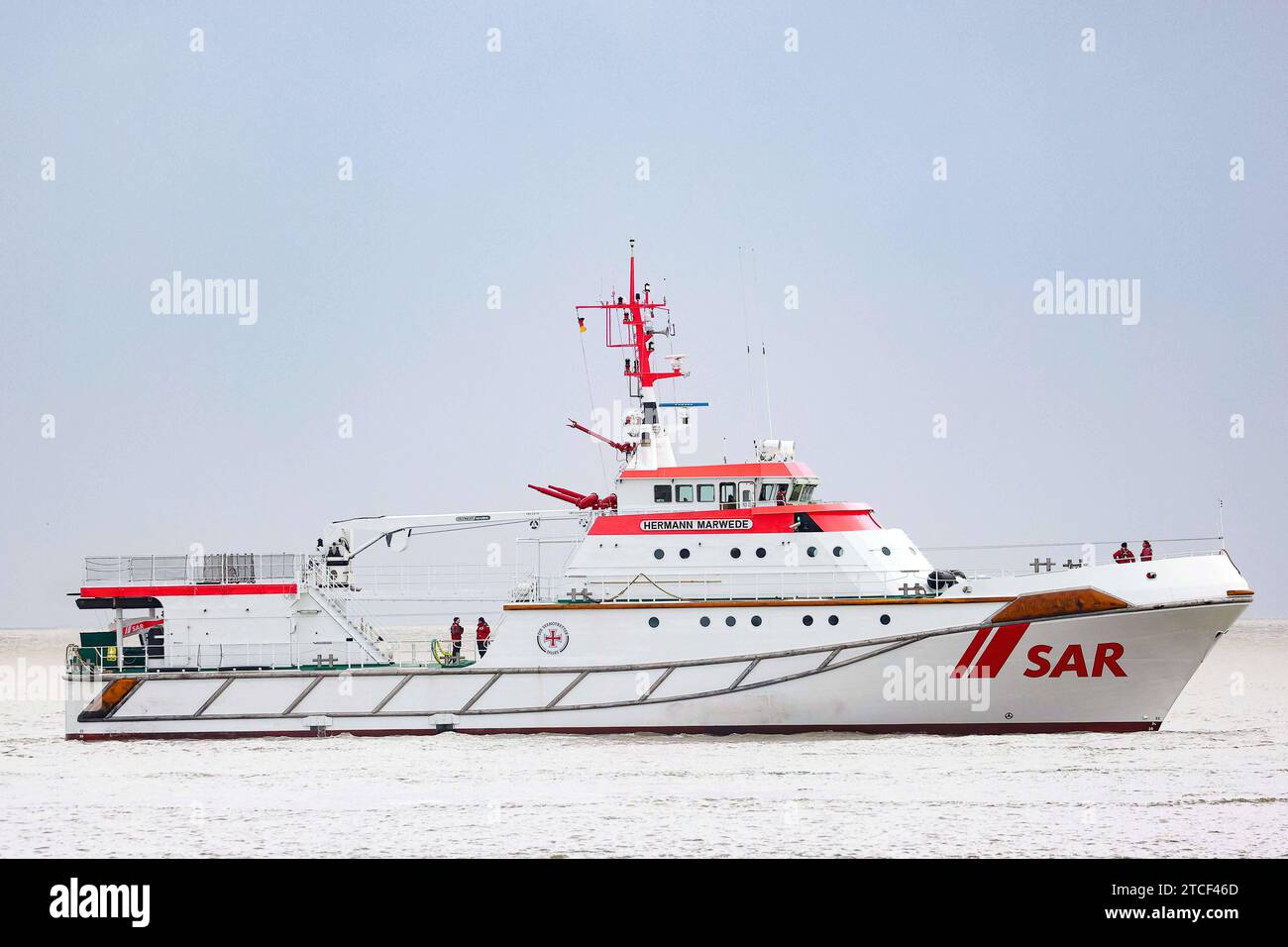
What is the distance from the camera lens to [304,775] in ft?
67.1

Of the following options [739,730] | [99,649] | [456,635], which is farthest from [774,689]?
[99,649]

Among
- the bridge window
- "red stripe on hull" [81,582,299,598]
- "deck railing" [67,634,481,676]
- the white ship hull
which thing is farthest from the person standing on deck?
the bridge window

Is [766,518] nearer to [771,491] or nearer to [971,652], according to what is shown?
[771,491]

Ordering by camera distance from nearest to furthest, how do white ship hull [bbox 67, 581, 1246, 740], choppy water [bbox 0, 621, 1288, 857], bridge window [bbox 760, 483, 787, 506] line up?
1. choppy water [bbox 0, 621, 1288, 857]
2. white ship hull [bbox 67, 581, 1246, 740]
3. bridge window [bbox 760, 483, 787, 506]

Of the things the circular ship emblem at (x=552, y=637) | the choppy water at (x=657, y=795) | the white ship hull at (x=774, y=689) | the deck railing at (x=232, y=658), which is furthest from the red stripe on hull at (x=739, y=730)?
the circular ship emblem at (x=552, y=637)

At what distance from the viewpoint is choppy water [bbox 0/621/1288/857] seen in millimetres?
15500

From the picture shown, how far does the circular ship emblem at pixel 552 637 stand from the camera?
23984 mm

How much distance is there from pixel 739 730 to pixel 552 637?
345 centimetres

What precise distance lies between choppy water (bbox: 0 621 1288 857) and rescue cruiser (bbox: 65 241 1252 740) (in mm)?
545

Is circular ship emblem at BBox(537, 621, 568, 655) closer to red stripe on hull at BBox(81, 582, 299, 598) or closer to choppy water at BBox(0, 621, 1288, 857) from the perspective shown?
choppy water at BBox(0, 621, 1288, 857)

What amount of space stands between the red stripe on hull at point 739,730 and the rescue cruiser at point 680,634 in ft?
0.13

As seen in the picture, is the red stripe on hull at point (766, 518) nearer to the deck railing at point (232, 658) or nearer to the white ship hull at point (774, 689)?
the white ship hull at point (774, 689)

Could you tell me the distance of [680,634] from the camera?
23734mm

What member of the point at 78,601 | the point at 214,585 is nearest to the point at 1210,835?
the point at 214,585
